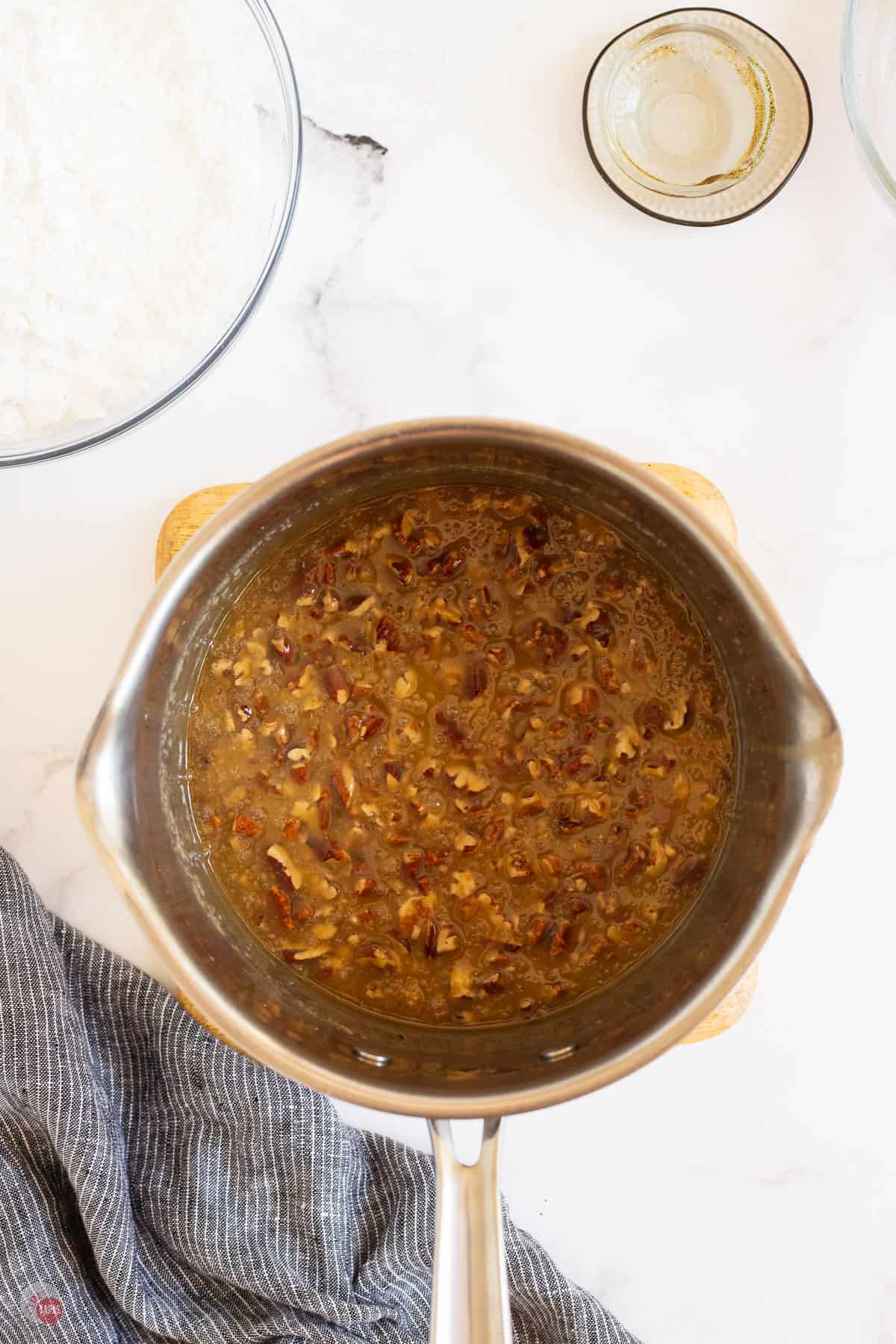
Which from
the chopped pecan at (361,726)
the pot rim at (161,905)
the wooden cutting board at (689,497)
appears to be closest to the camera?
the pot rim at (161,905)

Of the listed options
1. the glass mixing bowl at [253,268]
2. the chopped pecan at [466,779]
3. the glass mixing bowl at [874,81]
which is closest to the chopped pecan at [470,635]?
the chopped pecan at [466,779]

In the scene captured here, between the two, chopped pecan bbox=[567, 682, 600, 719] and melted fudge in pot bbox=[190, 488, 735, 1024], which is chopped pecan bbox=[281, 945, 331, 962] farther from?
chopped pecan bbox=[567, 682, 600, 719]

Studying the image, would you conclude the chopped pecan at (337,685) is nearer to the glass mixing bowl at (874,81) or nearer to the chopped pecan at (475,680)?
the chopped pecan at (475,680)

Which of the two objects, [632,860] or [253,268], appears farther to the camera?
[253,268]

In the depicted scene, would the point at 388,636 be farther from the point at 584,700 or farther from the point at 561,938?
the point at 561,938

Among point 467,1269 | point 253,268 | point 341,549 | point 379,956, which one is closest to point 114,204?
point 253,268

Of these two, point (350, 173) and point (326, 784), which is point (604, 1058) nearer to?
point (326, 784)

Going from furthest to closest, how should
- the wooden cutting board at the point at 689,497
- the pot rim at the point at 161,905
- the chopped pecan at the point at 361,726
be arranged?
1. the wooden cutting board at the point at 689,497
2. the chopped pecan at the point at 361,726
3. the pot rim at the point at 161,905

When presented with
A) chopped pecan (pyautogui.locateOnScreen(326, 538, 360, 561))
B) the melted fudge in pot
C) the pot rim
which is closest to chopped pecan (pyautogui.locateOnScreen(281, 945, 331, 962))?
the melted fudge in pot
